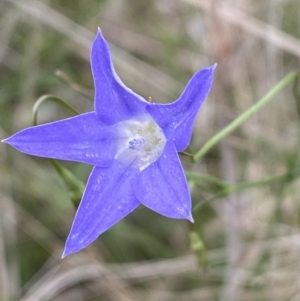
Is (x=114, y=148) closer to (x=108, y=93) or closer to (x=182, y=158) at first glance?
(x=108, y=93)

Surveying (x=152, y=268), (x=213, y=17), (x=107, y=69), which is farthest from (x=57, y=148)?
(x=213, y=17)

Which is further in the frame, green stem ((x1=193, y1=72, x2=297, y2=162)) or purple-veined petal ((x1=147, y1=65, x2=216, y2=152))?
green stem ((x1=193, y1=72, x2=297, y2=162))

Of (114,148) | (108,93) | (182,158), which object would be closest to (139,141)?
(114,148)

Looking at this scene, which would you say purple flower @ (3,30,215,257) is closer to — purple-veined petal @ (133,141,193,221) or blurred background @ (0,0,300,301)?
purple-veined petal @ (133,141,193,221)

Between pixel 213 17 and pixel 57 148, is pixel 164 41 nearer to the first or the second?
pixel 213 17

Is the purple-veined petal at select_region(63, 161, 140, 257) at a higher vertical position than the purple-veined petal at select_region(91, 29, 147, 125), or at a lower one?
lower

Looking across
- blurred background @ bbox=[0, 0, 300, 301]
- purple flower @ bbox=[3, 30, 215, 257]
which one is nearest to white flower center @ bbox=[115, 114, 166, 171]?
purple flower @ bbox=[3, 30, 215, 257]

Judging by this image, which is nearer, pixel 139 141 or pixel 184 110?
pixel 184 110
